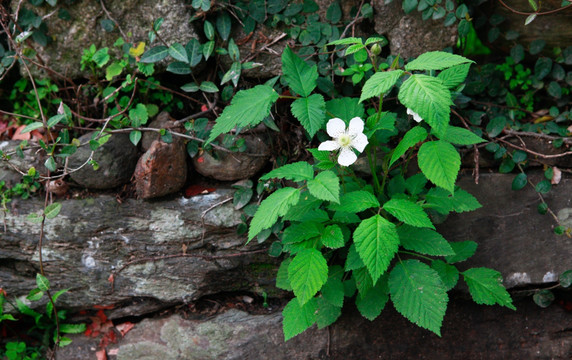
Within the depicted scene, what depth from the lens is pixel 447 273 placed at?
7.81 ft

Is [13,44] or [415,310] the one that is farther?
[13,44]

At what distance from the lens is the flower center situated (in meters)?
2.12

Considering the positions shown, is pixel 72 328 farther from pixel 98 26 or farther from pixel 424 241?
pixel 424 241

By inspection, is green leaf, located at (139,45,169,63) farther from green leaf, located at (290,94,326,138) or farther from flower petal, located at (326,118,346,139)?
flower petal, located at (326,118,346,139)

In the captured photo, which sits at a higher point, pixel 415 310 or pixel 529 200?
pixel 415 310

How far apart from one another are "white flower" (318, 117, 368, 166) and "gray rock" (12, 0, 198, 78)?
1.23 m

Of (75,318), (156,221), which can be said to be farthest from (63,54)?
(75,318)

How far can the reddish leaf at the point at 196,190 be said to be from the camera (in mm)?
2873

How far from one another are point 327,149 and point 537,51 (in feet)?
5.47

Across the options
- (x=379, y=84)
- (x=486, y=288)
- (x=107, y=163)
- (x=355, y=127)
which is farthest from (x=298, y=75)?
(x=486, y=288)

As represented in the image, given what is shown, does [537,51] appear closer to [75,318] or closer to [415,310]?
[415,310]

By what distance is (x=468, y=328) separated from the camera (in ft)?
8.89

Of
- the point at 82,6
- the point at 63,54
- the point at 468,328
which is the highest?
the point at 82,6

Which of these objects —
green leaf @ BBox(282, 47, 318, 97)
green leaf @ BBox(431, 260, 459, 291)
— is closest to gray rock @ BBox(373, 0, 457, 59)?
green leaf @ BBox(282, 47, 318, 97)
